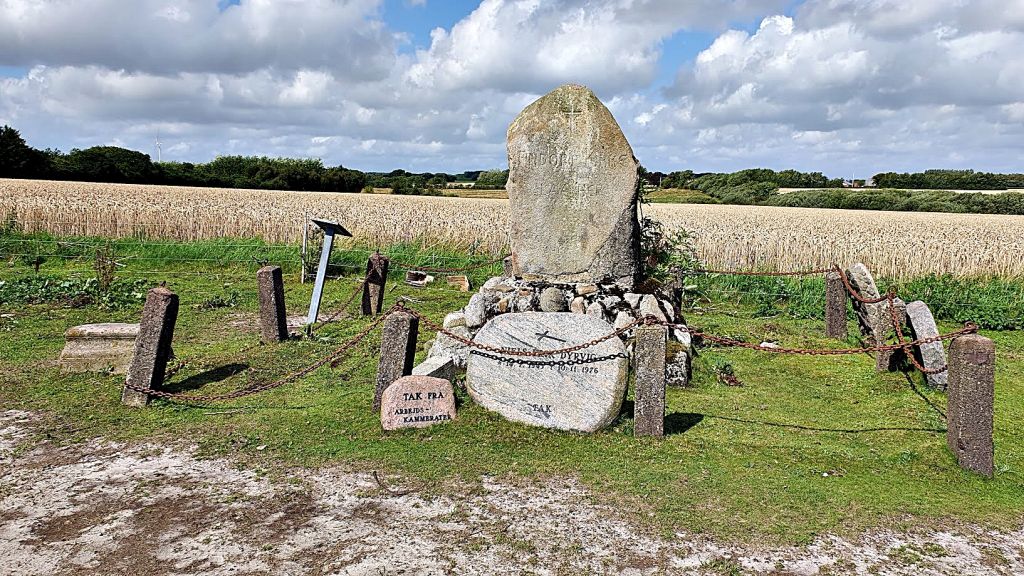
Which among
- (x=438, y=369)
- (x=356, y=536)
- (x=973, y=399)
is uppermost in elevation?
(x=973, y=399)

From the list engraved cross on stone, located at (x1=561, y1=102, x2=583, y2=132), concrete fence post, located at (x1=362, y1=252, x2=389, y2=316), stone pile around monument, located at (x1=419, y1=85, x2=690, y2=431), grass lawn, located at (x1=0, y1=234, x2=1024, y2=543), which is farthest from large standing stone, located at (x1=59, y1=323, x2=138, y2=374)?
engraved cross on stone, located at (x1=561, y1=102, x2=583, y2=132)

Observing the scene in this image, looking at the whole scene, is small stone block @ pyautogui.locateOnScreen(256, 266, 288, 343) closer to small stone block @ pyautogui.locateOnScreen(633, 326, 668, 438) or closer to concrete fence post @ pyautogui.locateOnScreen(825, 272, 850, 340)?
small stone block @ pyautogui.locateOnScreen(633, 326, 668, 438)

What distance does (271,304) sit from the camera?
10336 millimetres

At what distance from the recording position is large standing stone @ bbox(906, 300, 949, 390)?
8195mm

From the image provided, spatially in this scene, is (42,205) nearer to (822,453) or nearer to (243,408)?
(243,408)

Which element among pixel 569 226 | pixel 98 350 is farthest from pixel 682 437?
pixel 98 350

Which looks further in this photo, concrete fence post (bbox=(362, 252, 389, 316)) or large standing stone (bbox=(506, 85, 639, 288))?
concrete fence post (bbox=(362, 252, 389, 316))

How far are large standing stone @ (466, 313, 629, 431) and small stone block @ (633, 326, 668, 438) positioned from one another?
0.85 feet

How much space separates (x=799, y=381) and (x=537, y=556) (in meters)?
5.90

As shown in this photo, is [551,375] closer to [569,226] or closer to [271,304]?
[569,226]

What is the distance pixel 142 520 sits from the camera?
493 cm

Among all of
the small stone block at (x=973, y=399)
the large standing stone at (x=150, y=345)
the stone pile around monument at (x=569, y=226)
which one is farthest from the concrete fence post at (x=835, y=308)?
the large standing stone at (x=150, y=345)

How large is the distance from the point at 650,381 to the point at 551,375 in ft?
3.27

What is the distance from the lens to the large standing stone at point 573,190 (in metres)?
8.88
